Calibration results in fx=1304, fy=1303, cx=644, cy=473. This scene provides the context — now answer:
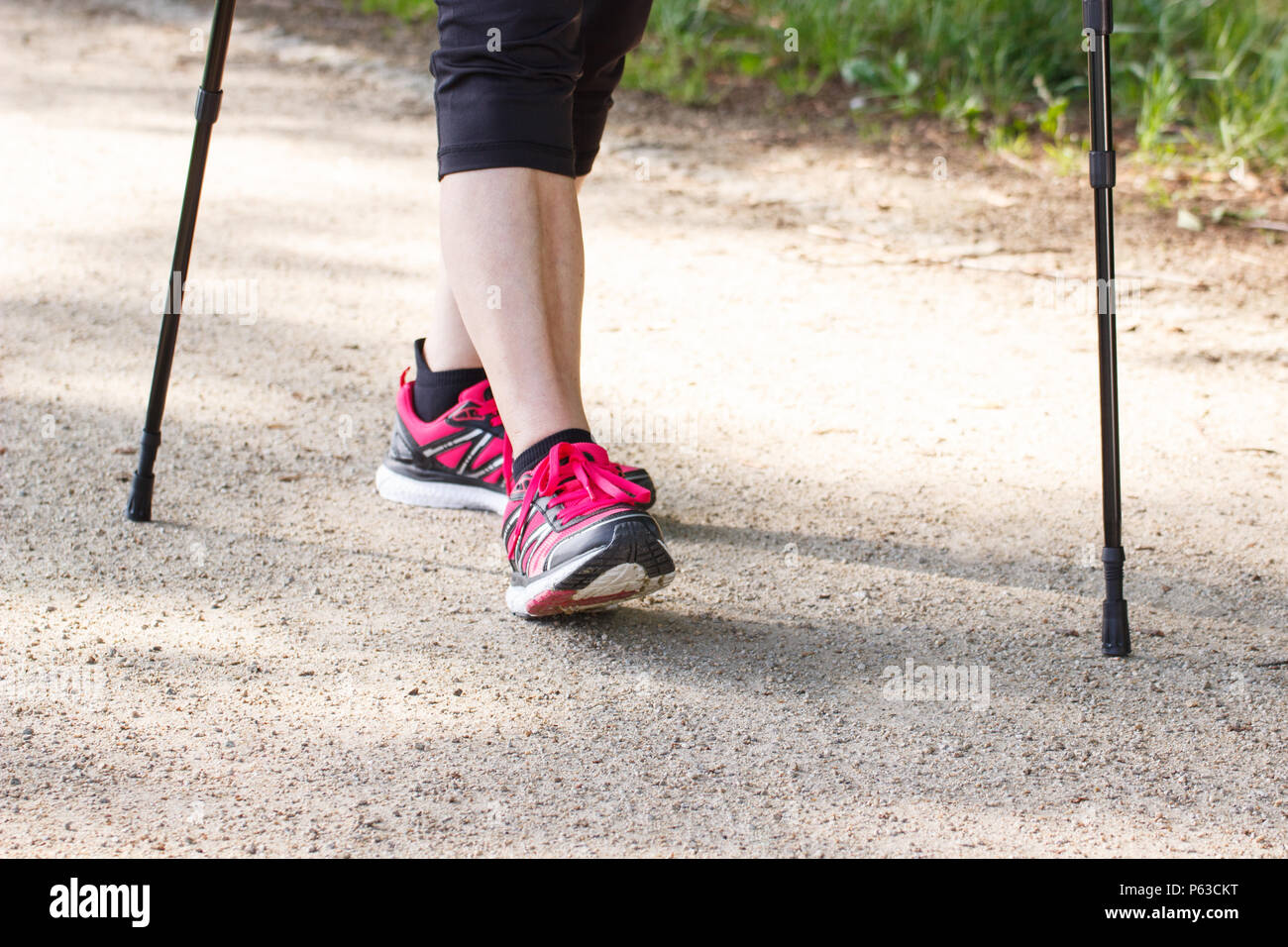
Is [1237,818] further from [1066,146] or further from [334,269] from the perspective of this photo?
[1066,146]

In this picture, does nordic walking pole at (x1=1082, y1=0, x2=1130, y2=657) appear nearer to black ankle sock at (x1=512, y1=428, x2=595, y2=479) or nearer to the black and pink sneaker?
the black and pink sneaker

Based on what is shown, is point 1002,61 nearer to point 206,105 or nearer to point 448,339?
point 448,339

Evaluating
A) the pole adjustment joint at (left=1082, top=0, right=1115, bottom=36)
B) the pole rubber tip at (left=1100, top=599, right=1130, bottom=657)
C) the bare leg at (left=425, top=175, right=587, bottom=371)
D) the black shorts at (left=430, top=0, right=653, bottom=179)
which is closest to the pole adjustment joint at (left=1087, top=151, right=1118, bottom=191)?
A: the pole adjustment joint at (left=1082, top=0, right=1115, bottom=36)

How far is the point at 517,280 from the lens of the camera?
Answer: 1880mm

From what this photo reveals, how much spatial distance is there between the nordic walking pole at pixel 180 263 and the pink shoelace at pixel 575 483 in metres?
0.68

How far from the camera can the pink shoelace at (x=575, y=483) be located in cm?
186

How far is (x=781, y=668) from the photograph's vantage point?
5.99 feet

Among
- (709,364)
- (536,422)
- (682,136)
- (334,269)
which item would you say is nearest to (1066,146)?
(682,136)

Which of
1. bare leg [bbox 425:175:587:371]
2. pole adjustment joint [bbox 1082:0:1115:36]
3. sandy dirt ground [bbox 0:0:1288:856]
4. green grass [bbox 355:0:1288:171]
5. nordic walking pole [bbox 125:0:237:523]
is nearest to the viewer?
sandy dirt ground [bbox 0:0:1288:856]

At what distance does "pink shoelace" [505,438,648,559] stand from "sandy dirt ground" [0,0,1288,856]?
0.19 metres

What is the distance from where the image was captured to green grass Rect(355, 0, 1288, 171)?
465 cm

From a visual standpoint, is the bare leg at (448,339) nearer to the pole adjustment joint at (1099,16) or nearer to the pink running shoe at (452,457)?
the pink running shoe at (452,457)

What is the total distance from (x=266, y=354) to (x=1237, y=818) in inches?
88.1

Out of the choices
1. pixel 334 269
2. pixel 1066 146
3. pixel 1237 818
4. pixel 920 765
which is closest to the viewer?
pixel 1237 818
